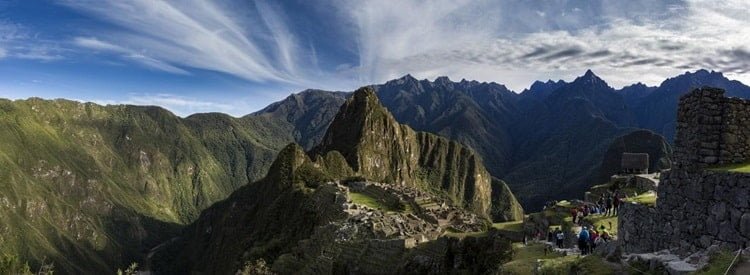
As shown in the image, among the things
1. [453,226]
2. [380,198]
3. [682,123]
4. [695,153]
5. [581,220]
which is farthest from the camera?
[380,198]

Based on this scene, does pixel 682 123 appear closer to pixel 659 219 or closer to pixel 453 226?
pixel 659 219

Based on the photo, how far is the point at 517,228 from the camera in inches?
2012

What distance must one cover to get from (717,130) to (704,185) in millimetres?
1769

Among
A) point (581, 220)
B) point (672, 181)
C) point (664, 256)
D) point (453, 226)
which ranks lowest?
point (453, 226)

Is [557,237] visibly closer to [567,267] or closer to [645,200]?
[645,200]

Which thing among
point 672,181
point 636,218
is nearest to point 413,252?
point 636,218

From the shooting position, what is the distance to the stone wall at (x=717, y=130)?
43.5ft

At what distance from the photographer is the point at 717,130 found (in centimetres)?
1352

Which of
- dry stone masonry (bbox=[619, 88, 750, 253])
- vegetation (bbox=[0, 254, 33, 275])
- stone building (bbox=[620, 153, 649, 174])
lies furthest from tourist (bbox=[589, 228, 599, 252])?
stone building (bbox=[620, 153, 649, 174])

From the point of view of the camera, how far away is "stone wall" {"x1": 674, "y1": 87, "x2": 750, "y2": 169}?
1326 centimetres

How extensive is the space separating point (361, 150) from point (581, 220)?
525ft

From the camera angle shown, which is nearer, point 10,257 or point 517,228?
point 10,257

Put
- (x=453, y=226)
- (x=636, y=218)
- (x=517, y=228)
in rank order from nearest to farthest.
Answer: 1. (x=636, y=218)
2. (x=517, y=228)
3. (x=453, y=226)

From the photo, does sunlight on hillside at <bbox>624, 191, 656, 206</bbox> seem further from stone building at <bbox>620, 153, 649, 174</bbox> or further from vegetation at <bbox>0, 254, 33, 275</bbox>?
vegetation at <bbox>0, 254, 33, 275</bbox>
